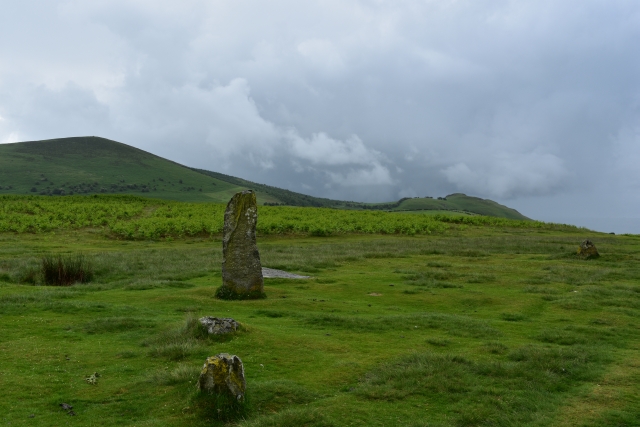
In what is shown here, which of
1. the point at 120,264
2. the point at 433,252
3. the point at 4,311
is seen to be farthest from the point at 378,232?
the point at 4,311

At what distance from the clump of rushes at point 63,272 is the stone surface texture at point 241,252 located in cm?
1034

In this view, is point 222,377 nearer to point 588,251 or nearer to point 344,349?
point 344,349

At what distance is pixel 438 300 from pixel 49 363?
48.0 feet

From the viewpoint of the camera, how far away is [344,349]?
1254 centimetres

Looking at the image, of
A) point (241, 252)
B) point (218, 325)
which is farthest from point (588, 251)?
point (218, 325)

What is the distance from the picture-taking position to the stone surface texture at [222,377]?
8562mm

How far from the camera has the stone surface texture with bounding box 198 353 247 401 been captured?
28.1 ft

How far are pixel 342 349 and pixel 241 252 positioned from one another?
8.25m

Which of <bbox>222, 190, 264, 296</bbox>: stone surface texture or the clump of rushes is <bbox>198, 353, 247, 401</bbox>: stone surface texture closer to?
<bbox>222, 190, 264, 296</bbox>: stone surface texture

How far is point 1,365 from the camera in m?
10.6

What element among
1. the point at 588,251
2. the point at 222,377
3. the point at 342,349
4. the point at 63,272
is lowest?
the point at 63,272

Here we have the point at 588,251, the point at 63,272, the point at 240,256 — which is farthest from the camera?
the point at 588,251

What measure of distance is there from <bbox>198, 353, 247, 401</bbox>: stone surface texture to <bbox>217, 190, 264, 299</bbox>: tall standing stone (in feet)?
35.0

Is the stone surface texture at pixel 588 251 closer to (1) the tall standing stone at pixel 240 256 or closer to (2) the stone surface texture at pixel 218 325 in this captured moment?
(1) the tall standing stone at pixel 240 256
